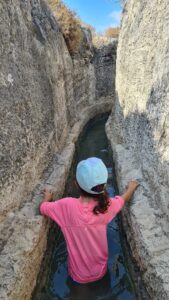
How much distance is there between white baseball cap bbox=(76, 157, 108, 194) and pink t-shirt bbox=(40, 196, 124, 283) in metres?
0.21

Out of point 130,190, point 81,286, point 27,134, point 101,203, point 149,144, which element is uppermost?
point 27,134

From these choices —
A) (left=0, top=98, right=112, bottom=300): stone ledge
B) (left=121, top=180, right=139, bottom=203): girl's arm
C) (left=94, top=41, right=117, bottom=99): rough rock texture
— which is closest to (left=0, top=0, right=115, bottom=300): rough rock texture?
(left=0, top=98, right=112, bottom=300): stone ledge

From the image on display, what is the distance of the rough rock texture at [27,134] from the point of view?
348cm

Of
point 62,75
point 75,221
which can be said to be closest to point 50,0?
point 62,75

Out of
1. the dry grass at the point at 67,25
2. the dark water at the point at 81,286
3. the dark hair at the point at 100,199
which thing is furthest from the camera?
the dry grass at the point at 67,25

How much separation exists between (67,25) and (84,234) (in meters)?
7.49

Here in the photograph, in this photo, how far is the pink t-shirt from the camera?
3416mm

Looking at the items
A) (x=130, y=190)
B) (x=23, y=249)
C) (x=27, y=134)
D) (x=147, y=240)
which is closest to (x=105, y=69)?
(x=27, y=134)

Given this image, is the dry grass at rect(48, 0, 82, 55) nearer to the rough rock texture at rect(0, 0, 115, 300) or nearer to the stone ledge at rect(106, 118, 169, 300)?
the rough rock texture at rect(0, 0, 115, 300)

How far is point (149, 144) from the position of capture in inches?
181

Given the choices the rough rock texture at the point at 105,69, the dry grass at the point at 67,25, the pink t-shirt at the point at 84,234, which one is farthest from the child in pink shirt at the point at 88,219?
the rough rock texture at the point at 105,69

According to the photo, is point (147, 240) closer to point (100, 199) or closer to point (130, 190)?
point (100, 199)

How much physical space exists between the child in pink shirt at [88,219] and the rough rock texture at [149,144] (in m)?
0.38

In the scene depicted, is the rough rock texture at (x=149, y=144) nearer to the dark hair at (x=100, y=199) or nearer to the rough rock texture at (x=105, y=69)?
the dark hair at (x=100, y=199)
